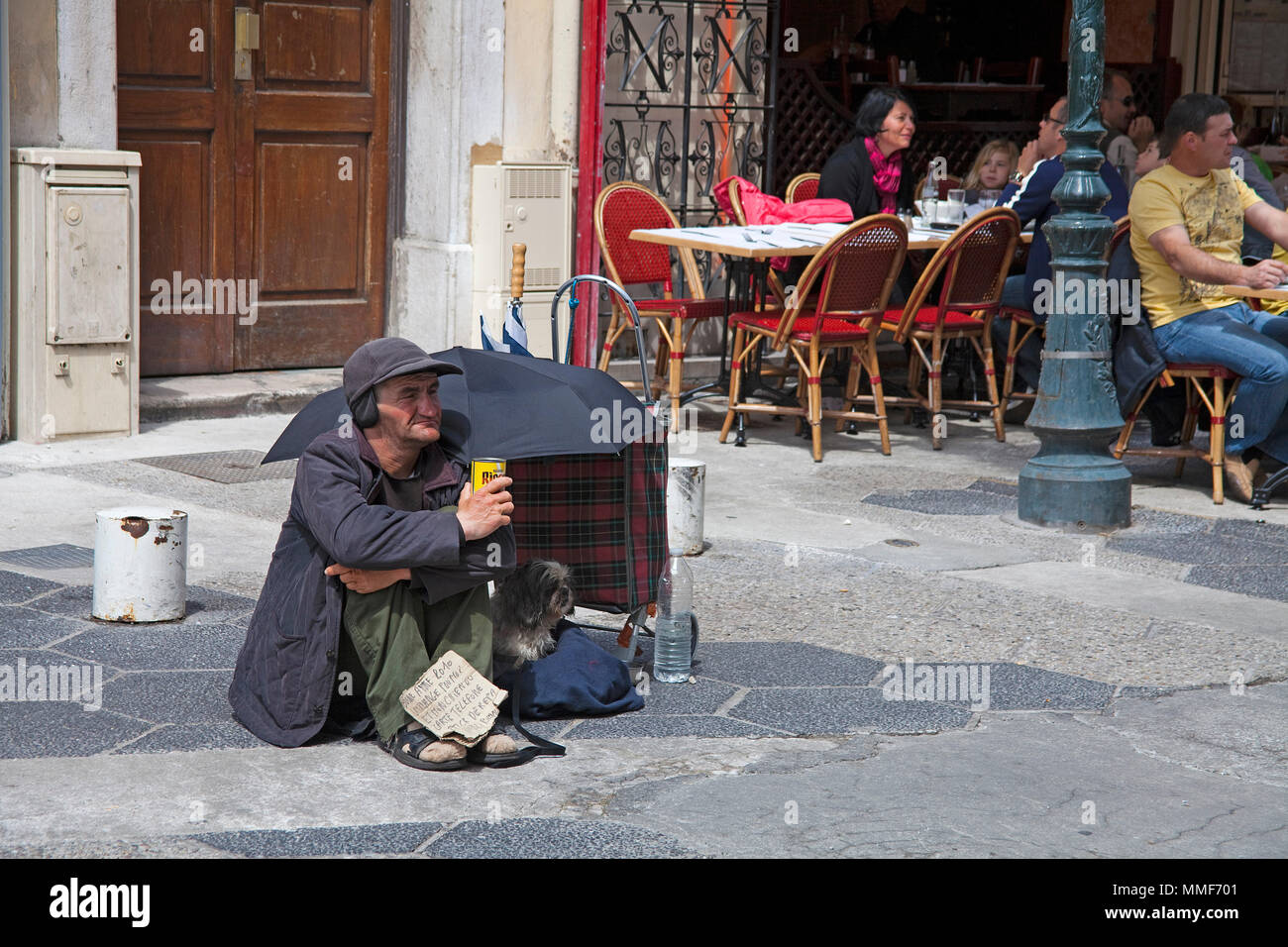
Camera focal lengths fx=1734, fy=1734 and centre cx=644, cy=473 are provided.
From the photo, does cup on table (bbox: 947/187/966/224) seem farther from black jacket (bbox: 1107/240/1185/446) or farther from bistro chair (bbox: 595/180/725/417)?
black jacket (bbox: 1107/240/1185/446)

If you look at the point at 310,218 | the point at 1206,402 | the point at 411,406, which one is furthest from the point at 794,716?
the point at 310,218

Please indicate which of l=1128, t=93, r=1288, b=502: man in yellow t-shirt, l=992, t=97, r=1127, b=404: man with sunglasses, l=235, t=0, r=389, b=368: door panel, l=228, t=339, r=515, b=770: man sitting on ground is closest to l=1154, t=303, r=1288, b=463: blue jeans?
l=1128, t=93, r=1288, b=502: man in yellow t-shirt

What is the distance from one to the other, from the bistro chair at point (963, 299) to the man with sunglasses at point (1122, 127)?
6.91ft

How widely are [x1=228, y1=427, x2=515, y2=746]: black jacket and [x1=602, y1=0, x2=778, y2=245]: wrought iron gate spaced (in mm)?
6149

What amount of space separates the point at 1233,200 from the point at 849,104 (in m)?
5.53

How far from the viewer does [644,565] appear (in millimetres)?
4918

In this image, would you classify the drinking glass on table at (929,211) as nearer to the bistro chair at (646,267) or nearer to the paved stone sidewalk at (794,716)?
the bistro chair at (646,267)

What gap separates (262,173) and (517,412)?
17.1 feet

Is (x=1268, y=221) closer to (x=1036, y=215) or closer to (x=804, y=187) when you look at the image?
(x=1036, y=215)

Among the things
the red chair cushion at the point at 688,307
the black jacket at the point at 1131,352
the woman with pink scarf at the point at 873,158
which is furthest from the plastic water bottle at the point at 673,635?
the woman with pink scarf at the point at 873,158

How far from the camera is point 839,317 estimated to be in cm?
886

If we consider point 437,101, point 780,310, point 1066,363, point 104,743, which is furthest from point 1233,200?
point 104,743

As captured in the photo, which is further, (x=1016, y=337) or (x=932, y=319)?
(x=1016, y=337)
